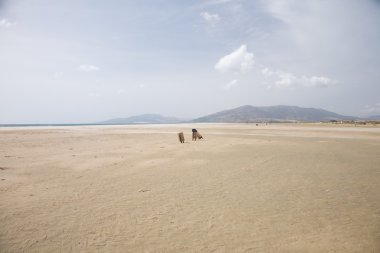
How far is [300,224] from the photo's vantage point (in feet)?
17.1

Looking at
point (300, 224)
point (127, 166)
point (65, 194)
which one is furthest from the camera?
point (127, 166)

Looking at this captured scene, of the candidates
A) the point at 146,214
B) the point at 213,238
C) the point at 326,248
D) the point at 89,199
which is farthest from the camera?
the point at 89,199

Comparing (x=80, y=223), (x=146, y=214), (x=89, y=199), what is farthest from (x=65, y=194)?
(x=146, y=214)

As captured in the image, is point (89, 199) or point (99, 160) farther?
point (99, 160)

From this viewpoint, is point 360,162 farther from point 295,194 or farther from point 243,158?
point 295,194

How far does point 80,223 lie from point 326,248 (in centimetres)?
457

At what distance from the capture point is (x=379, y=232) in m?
4.81

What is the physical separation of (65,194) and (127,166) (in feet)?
14.2

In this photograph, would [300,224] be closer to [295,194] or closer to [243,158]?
[295,194]

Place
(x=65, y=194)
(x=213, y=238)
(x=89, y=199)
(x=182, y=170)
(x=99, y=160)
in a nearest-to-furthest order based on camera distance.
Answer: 1. (x=213, y=238)
2. (x=89, y=199)
3. (x=65, y=194)
4. (x=182, y=170)
5. (x=99, y=160)

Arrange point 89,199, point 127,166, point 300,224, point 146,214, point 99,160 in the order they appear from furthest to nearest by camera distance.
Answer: point 99,160 < point 127,166 < point 89,199 < point 146,214 < point 300,224

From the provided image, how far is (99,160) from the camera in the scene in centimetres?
1329

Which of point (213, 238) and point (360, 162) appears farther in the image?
point (360, 162)

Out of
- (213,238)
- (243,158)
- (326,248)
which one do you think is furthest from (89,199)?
(243,158)
